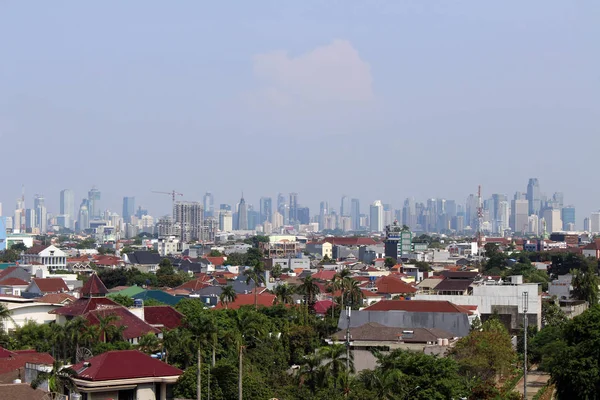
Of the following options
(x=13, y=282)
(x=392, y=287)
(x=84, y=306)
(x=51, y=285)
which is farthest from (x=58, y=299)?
(x=392, y=287)

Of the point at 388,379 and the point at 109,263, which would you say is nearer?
the point at 388,379

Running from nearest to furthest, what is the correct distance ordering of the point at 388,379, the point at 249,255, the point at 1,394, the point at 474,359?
the point at 1,394 → the point at 388,379 → the point at 474,359 → the point at 249,255

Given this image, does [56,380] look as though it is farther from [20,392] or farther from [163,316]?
[163,316]

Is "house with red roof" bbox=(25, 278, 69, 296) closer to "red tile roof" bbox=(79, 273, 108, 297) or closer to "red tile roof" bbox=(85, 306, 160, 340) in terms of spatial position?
"red tile roof" bbox=(79, 273, 108, 297)

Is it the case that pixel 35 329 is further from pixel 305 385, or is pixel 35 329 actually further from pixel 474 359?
pixel 474 359

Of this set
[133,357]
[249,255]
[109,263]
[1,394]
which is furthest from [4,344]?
[249,255]

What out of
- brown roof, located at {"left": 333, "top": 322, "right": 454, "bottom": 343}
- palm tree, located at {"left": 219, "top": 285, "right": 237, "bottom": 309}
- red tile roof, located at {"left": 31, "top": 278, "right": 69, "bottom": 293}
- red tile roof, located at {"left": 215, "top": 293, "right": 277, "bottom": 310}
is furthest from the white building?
brown roof, located at {"left": 333, "top": 322, "right": 454, "bottom": 343}
